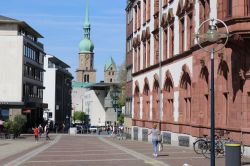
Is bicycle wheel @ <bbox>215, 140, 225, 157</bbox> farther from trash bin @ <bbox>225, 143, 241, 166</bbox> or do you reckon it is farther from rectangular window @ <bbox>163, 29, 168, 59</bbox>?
rectangular window @ <bbox>163, 29, 168, 59</bbox>

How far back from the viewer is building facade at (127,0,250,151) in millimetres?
25641

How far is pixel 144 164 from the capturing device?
22.1 m

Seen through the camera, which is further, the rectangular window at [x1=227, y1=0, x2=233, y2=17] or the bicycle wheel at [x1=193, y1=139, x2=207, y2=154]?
the rectangular window at [x1=227, y1=0, x2=233, y2=17]

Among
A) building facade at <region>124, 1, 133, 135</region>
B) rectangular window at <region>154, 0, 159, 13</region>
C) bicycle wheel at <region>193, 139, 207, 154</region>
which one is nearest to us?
bicycle wheel at <region>193, 139, 207, 154</region>

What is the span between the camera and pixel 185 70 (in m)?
36.1

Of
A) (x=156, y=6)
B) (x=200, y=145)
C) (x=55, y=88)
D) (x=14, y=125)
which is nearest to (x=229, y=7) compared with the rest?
(x=200, y=145)

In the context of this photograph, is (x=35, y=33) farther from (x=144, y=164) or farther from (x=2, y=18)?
(x=144, y=164)

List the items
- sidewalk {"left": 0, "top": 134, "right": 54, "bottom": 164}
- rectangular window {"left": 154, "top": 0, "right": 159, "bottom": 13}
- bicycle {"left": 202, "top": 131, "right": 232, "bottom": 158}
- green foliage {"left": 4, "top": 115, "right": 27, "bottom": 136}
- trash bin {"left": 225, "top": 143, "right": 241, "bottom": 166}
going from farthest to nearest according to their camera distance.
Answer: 1. green foliage {"left": 4, "top": 115, "right": 27, "bottom": 136}
2. rectangular window {"left": 154, "top": 0, "right": 159, "bottom": 13}
3. sidewalk {"left": 0, "top": 134, "right": 54, "bottom": 164}
4. bicycle {"left": 202, "top": 131, "right": 232, "bottom": 158}
5. trash bin {"left": 225, "top": 143, "right": 241, "bottom": 166}

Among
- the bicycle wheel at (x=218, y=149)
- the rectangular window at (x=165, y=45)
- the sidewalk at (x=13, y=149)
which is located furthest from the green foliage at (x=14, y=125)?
the bicycle wheel at (x=218, y=149)

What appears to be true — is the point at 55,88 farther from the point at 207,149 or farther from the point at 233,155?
the point at 233,155

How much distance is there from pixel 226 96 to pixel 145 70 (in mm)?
23983

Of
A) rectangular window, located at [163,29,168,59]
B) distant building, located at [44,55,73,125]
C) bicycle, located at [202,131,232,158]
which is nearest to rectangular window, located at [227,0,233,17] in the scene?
bicycle, located at [202,131,232,158]

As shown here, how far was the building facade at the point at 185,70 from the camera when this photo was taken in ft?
84.1

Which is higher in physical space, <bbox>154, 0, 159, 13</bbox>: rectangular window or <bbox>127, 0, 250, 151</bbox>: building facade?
<bbox>154, 0, 159, 13</bbox>: rectangular window
